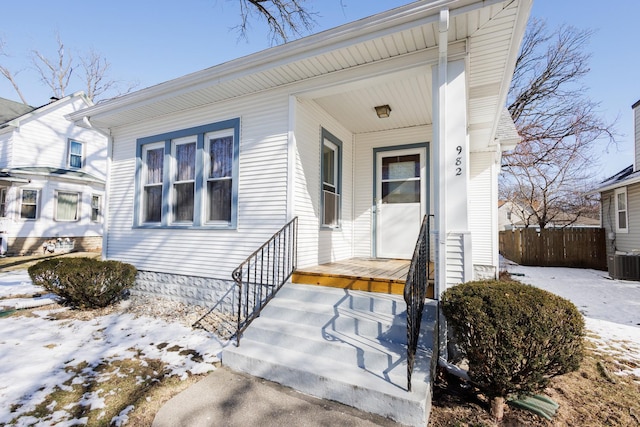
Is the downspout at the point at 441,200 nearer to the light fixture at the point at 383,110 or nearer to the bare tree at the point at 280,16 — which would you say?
the light fixture at the point at 383,110

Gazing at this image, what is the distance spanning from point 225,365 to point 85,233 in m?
→ 13.6

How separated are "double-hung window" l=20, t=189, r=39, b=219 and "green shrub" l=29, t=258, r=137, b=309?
9.24 m

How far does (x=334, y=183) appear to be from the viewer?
5609 mm

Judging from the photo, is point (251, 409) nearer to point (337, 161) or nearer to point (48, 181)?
→ point (337, 161)

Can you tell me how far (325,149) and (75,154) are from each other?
44.8 feet

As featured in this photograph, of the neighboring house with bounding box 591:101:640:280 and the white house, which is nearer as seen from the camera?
the white house

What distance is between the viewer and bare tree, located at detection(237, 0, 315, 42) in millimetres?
6852

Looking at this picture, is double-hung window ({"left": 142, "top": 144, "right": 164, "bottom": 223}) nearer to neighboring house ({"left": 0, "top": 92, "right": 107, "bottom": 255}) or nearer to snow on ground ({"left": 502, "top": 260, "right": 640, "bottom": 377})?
snow on ground ({"left": 502, "top": 260, "right": 640, "bottom": 377})

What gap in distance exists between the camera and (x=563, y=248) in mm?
11102

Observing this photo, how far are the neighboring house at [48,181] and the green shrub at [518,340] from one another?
1443 centimetres

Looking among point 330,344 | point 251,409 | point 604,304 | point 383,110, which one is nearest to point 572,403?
point 330,344

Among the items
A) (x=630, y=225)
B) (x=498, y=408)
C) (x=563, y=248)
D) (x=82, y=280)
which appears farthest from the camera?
(x=563, y=248)

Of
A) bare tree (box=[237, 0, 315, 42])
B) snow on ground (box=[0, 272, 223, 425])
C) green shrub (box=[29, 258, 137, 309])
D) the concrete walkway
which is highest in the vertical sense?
bare tree (box=[237, 0, 315, 42])

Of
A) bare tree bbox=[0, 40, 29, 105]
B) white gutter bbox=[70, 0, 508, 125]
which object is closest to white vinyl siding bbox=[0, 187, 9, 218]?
bare tree bbox=[0, 40, 29, 105]
